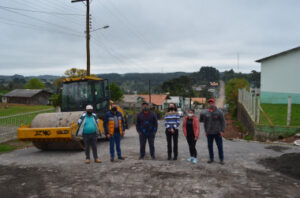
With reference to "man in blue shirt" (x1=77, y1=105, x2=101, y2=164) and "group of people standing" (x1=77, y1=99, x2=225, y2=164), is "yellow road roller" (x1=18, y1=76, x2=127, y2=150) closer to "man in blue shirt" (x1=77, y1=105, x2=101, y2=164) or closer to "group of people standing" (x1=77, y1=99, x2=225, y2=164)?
"man in blue shirt" (x1=77, y1=105, x2=101, y2=164)

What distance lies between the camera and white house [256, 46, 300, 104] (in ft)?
76.0

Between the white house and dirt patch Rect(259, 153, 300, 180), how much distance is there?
15985 mm

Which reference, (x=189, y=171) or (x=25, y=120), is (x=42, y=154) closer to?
(x=189, y=171)

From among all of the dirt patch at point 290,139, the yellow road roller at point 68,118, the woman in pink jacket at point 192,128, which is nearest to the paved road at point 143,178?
the woman in pink jacket at point 192,128

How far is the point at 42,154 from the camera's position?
924cm

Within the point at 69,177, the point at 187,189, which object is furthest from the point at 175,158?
the point at 69,177

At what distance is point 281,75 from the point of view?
80.7 feet

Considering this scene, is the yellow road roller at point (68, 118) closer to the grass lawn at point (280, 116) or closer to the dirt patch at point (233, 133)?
the dirt patch at point (233, 133)

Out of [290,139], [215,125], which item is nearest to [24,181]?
[215,125]

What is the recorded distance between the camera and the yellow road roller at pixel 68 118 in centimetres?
863

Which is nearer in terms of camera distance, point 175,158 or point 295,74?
point 175,158

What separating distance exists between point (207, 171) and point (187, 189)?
1.40 meters

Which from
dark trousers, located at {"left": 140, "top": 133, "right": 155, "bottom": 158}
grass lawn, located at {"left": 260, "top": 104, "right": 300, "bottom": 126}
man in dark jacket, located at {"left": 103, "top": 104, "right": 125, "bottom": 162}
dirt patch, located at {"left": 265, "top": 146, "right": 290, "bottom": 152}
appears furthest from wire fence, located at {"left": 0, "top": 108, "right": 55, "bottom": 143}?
grass lawn, located at {"left": 260, "top": 104, "right": 300, "bottom": 126}

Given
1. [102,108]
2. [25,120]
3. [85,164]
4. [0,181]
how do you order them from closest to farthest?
[0,181] → [85,164] → [102,108] → [25,120]
